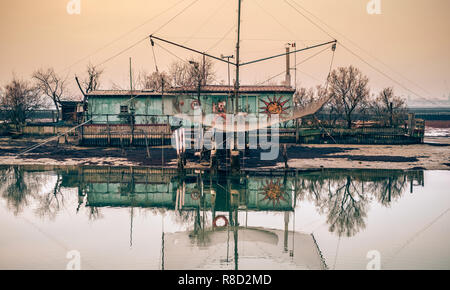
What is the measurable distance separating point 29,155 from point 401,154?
1020 inches

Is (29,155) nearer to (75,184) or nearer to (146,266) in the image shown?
(75,184)

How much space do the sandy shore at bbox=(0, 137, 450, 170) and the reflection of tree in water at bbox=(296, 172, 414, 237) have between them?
2296mm

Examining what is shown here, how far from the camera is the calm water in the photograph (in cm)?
945

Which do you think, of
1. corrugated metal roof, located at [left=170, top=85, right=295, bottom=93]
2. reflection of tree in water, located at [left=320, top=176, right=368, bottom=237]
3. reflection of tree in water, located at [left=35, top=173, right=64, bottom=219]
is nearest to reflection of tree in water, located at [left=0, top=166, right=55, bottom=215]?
reflection of tree in water, located at [left=35, top=173, right=64, bottom=219]

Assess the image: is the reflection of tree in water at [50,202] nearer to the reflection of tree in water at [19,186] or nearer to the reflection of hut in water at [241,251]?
the reflection of tree in water at [19,186]

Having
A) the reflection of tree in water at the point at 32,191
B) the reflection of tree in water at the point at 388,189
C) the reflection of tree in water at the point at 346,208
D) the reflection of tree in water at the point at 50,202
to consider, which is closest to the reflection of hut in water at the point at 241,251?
the reflection of tree in water at the point at 346,208

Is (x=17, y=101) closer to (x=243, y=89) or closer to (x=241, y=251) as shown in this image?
(x=243, y=89)

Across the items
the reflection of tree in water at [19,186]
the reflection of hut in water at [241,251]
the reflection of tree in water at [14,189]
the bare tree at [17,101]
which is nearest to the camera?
the reflection of hut in water at [241,251]

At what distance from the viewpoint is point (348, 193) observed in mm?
16688

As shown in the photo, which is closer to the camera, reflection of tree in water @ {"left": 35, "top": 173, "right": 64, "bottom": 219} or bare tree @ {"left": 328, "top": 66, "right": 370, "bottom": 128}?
reflection of tree in water @ {"left": 35, "top": 173, "right": 64, "bottom": 219}

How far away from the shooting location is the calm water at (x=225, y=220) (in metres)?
9.45

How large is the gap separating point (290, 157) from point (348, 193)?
9.71 m

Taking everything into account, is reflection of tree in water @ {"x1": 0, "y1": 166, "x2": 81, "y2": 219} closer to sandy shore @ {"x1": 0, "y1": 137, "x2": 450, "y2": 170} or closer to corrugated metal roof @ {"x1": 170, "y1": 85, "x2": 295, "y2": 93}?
sandy shore @ {"x1": 0, "y1": 137, "x2": 450, "y2": 170}

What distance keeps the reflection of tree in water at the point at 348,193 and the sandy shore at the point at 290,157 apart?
7.53ft
